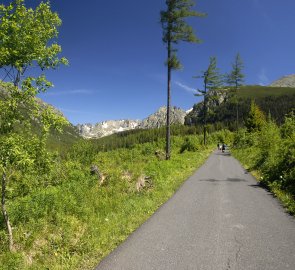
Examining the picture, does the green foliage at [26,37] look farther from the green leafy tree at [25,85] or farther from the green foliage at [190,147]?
the green foliage at [190,147]

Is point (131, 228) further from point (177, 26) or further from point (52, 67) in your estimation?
point (177, 26)

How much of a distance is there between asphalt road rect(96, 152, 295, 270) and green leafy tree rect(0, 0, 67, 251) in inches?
127

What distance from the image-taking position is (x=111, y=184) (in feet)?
54.8

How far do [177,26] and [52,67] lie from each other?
75.5 feet

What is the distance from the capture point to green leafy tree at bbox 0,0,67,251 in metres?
7.51

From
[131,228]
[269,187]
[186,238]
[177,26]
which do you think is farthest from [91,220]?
[177,26]

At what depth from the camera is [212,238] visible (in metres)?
8.94

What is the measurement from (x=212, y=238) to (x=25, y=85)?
21.4 feet

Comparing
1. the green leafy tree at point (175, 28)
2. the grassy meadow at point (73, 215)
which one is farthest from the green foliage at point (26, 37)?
the green leafy tree at point (175, 28)

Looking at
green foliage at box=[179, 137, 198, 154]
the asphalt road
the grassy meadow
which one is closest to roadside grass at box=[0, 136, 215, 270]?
the grassy meadow

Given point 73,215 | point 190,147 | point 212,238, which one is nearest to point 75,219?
point 73,215

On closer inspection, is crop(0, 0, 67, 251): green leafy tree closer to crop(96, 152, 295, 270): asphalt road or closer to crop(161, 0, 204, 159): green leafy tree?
crop(96, 152, 295, 270): asphalt road

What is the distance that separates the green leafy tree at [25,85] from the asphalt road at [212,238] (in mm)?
3230

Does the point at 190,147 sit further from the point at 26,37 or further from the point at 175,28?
the point at 26,37
